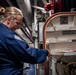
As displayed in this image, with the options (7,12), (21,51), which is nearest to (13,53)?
(21,51)

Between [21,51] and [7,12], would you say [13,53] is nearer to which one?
[21,51]

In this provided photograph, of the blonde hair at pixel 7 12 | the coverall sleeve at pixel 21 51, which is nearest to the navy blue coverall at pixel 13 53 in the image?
the coverall sleeve at pixel 21 51

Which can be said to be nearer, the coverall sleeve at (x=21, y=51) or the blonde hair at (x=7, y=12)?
the coverall sleeve at (x=21, y=51)

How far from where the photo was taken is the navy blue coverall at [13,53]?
1.69 meters

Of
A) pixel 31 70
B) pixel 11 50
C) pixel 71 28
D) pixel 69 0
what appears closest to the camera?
pixel 11 50

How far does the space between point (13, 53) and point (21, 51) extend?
0.27 feet

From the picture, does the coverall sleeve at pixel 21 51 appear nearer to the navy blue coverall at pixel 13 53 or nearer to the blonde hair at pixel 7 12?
the navy blue coverall at pixel 13 53

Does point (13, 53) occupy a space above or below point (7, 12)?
below

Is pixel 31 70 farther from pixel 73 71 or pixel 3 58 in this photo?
pixel 3 58

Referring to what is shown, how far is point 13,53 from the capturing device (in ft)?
5.63

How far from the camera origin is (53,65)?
2.31 m

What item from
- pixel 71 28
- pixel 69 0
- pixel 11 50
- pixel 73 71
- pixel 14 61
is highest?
pixel 69 0

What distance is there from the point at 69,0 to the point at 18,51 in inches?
46.0

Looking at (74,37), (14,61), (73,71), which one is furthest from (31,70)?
(14,61)
